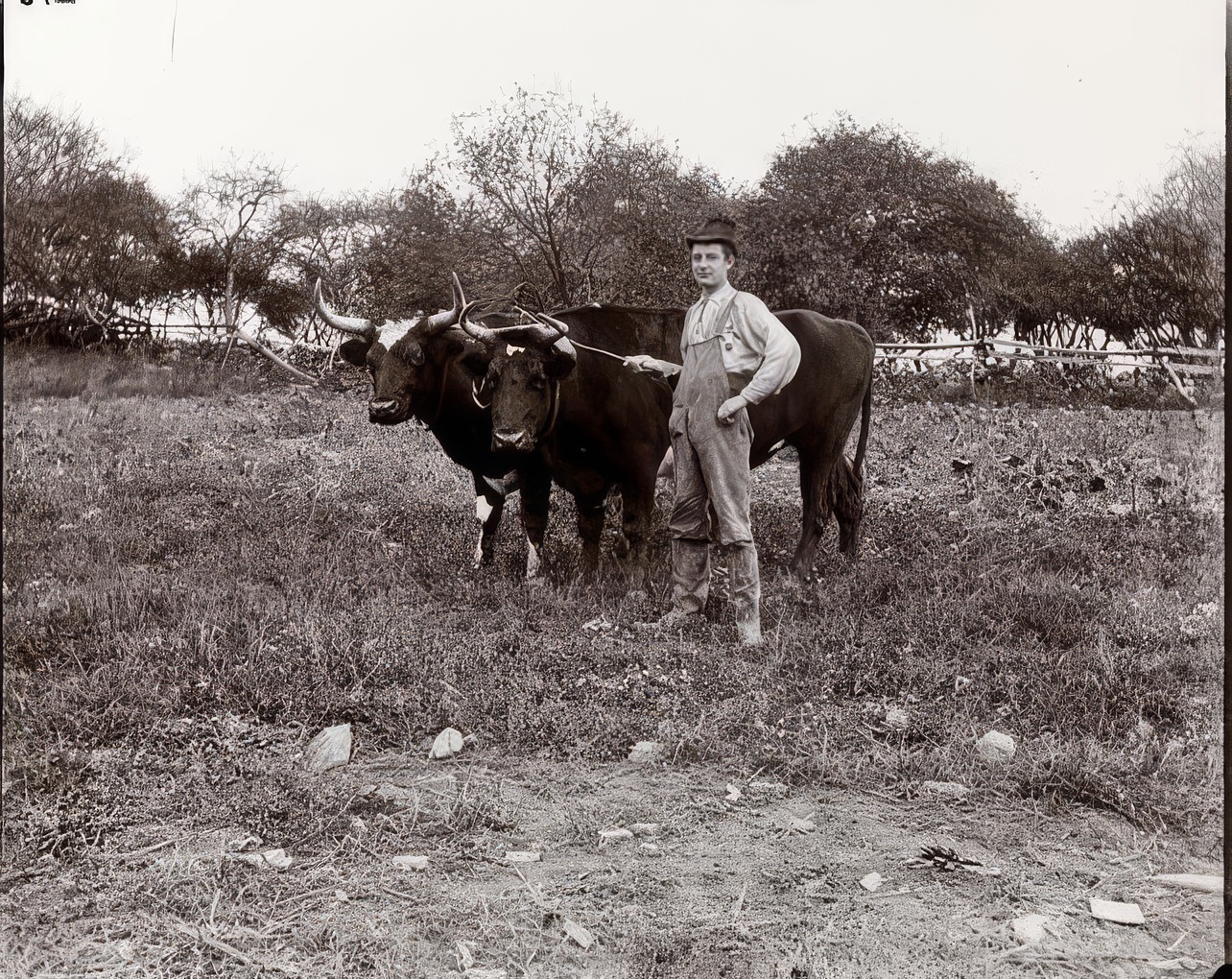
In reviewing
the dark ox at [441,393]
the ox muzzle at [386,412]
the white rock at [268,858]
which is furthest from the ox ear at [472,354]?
the white rock at [268,858]

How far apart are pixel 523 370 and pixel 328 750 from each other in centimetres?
229

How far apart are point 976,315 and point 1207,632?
62.6 inches

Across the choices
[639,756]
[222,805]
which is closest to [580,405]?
[639,756]

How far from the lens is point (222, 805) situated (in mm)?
3174

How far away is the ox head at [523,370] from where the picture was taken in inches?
196

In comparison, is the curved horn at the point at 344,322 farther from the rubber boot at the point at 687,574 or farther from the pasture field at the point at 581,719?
the rubber boot at the point at 687,574

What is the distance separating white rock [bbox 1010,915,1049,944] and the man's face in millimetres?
2560

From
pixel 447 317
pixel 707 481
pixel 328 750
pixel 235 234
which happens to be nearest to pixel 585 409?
pixel 447 317

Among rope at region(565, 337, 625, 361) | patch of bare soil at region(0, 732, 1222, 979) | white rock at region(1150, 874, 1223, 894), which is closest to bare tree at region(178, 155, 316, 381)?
rope at region(565, 337, 625, 361)

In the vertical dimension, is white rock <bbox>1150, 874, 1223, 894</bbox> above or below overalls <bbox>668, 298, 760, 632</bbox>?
below

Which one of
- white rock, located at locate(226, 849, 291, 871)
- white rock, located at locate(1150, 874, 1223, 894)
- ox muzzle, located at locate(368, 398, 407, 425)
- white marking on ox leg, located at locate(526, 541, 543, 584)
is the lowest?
white rock, located at locate(226, 849, 291, 871)

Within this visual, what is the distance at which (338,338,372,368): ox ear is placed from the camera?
4980 mm

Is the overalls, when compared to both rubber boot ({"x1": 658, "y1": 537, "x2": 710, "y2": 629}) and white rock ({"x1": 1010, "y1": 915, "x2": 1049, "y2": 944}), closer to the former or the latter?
rubber boot ({"x1": 658, "y1": 537, "x2": 710, "y2": 629})

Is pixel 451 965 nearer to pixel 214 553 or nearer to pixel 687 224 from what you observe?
pixel 214 553
